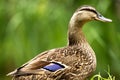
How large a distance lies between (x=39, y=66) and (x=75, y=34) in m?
0.79

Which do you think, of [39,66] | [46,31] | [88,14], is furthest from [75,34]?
[46,31]

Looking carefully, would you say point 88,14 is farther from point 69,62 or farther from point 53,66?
point 53,66

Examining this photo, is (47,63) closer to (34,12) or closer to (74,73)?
(74,73)

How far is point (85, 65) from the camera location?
8.21 m

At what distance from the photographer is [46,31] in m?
13.1

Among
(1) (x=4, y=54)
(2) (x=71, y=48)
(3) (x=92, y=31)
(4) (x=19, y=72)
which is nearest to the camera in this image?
(4) (x=19, y=72)

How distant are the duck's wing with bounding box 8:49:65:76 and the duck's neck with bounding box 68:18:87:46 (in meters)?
0.53

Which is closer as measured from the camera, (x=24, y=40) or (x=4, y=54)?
(x=24, y=40)

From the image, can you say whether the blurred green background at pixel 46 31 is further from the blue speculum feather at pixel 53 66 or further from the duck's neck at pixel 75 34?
the blue speculum feather at pixel 53 66

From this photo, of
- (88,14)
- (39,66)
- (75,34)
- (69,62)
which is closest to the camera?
(39,66)

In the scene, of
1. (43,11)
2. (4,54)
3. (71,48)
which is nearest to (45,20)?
(43,11)

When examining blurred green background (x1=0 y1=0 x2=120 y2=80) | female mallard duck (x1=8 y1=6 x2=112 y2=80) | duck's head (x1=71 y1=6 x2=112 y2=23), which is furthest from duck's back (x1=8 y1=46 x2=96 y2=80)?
blurred green background (x1=0 y1=0 x2=120 y2=80)

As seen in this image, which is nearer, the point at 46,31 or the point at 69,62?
the point at 69,62

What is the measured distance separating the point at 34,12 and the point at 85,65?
4.88m
